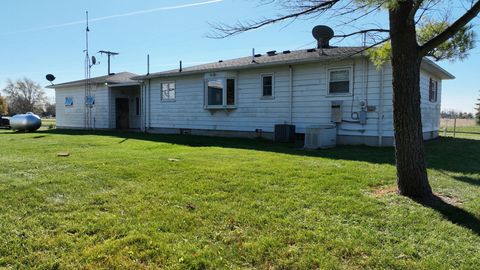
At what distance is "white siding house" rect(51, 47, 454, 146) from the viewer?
11.6 metres

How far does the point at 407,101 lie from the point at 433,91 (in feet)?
40.8

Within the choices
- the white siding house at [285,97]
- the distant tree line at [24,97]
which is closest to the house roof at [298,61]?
the white siding house at [285,97]

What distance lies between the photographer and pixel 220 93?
1551 cm

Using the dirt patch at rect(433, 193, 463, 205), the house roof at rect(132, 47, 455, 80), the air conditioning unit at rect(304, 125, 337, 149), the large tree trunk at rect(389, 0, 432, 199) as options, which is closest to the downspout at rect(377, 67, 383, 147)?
the house roof at rect(132, 47, 455, 80)

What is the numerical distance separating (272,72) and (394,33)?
30.3ft

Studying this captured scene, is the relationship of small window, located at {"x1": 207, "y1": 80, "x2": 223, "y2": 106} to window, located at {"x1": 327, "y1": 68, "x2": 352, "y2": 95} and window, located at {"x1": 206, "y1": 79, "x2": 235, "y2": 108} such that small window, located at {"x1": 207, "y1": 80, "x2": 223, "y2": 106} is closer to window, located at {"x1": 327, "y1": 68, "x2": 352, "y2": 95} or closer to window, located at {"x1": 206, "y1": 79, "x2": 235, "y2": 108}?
window, located at {"x1": 206, "y1": 79, "x2": 235, "y2": 108}

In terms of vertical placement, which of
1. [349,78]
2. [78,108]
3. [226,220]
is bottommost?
[226,220]

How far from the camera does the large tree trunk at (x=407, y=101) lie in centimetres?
467

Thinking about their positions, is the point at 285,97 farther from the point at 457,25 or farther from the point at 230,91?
the point at 457,25

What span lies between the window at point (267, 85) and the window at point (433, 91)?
6362 mm

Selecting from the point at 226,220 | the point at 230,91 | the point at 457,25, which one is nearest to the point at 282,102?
the point at 230,91

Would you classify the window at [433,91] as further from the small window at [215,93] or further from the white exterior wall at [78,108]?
the white exterior wall at [78,108]

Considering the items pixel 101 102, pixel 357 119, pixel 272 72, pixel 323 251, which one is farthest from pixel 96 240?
pixel 101 102

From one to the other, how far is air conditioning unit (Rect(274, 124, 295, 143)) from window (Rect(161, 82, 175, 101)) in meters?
6.84
